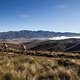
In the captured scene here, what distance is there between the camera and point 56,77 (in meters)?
11.0

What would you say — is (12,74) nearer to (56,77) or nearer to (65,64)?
(56,77)

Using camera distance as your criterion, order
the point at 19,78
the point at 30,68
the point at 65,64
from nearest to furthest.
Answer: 1. the point at 19,78
2. the point at 30,68
3. the point at 65,64

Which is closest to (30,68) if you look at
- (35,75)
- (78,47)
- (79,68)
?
(35,75)

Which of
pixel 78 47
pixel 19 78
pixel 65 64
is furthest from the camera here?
pixel 78 47

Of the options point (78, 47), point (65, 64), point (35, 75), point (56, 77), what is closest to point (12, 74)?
point (35, 75)

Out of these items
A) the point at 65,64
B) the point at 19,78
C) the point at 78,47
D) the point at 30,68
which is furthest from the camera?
the point at 78,47

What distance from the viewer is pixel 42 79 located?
1091 centimetres

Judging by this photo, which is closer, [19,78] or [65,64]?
[19,78]

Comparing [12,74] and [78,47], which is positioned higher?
[12,74]

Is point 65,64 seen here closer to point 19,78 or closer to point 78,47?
point 19,78

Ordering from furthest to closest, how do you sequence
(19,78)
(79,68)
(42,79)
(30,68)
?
(79,68) → (30,68) → (42,79) → (19,78)

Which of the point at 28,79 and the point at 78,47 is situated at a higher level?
the point at 28,79

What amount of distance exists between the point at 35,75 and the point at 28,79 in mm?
889

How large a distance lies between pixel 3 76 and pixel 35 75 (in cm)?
181
